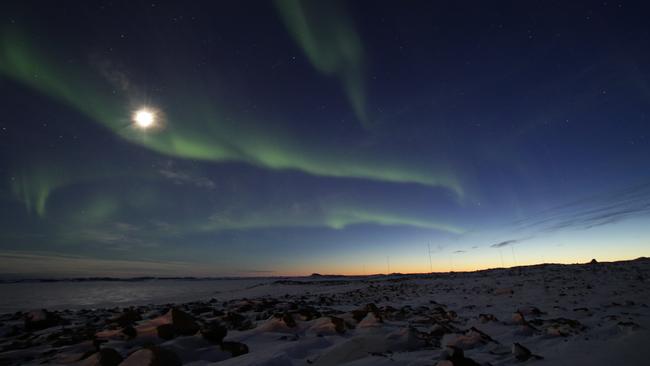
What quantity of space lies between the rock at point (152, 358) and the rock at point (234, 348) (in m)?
0.94

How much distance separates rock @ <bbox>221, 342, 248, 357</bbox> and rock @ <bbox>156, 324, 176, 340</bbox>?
1368 mm

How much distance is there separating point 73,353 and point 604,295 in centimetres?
1687

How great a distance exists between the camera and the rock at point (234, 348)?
4703mm

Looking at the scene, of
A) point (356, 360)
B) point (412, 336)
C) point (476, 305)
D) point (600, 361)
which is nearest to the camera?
point (600, 361)

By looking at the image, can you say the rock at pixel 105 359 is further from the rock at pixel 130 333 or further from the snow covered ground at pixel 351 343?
the rock at pixel 130 333

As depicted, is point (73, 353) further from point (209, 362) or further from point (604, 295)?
point (604, 295)

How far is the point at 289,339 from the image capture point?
5.60 meters

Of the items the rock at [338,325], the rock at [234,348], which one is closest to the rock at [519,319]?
the rock at [338,325]

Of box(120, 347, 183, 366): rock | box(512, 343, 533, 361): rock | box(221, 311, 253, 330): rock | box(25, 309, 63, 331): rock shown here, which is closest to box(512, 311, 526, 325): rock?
box(512, 343, 533, 361): rock

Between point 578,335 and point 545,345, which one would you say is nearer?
point 545,345

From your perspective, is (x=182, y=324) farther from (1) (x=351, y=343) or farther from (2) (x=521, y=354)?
(2) (x=521, y=354)

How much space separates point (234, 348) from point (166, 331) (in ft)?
5.72

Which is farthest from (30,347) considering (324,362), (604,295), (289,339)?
(604,295)

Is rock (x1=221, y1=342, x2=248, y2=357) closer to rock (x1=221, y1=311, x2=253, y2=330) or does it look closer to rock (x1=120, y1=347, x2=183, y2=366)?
rock (x1=120, y1=347, x2=183, y2=366)
